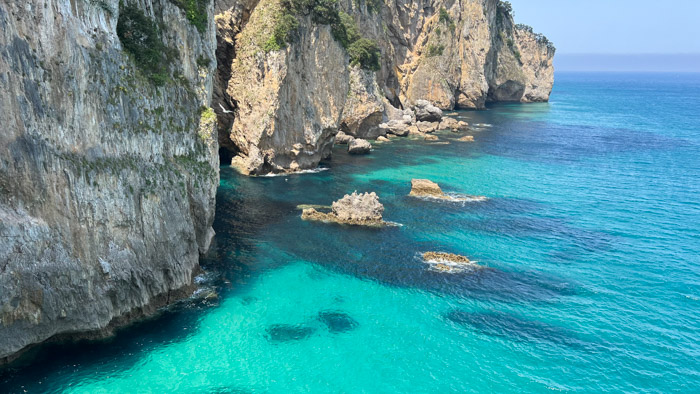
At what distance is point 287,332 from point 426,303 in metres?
9.64

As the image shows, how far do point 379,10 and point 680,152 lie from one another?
63334 millimetres

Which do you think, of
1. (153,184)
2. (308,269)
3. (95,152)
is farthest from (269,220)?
(95,152)

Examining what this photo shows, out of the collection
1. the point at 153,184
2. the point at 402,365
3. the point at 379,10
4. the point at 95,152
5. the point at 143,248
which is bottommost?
the point at 402,365

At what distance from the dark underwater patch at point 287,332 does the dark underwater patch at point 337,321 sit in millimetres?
1175

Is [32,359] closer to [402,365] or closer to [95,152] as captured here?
[95,152]

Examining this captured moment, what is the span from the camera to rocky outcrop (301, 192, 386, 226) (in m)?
47.0

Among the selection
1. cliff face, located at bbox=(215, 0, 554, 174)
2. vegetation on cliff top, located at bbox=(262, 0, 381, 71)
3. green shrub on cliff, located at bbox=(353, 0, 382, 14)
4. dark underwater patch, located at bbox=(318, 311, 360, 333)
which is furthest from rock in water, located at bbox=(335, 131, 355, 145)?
dark underwater patch, located at bbox=(318, 311, 360, 333)

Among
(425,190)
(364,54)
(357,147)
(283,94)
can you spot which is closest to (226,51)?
(283,94)

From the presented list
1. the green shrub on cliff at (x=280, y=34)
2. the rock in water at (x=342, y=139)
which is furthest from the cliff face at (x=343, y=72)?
the rock in water at (x=342, y=139)

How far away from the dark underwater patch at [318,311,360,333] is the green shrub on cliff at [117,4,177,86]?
18.1 metres

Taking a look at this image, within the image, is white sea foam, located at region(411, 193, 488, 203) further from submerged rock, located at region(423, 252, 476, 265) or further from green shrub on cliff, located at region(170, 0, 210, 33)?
green shrub on cliff, located at region(170, 0, 210, 33)

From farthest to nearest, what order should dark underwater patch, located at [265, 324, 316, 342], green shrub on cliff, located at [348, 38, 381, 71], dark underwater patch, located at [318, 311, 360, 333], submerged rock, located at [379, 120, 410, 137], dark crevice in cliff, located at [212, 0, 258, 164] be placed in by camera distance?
submerged rock, located at [379, 120, 410, 137] → green shrub on cliff, located at [348, 38, 381, 71] → dark crevice in cliff, located at [212, 0, 258, 164] → dark underwater patch, located at [318, 311, 360, 333] → dark underwater patch, located at [265, 324, 316, 342]

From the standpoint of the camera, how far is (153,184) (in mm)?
29594

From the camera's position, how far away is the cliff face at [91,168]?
22328mm
